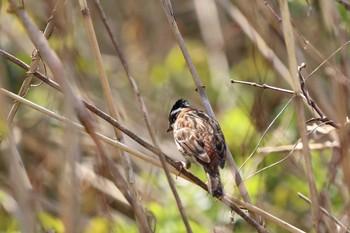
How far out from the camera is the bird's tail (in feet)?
11.8

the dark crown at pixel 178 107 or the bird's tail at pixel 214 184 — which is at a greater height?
the dark crown at pixel 178 107

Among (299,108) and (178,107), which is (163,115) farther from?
(299,108)

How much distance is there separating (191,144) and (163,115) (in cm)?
178

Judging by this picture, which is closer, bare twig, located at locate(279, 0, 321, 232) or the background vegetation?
the background vegetation

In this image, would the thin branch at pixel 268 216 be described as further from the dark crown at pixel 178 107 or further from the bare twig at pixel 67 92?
the dark crown at pixel 178 107

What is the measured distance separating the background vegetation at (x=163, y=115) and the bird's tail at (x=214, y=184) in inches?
3.5

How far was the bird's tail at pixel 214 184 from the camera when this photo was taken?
3.59m

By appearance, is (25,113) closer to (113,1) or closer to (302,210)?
(113,1)

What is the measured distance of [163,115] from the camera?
6.18 m

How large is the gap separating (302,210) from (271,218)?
9.06 ft

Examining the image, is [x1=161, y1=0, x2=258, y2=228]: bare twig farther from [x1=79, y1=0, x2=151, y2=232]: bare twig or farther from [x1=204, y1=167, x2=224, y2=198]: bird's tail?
[x1=79, y1=0, x2=151, y2=232]: bare twig

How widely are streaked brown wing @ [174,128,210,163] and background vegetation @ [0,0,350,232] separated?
7.2 inches

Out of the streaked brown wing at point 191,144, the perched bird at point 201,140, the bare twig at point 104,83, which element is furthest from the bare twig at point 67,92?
the streaked brown wing at point 191,144

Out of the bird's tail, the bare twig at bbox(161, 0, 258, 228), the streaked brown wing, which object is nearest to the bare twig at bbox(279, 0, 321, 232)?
the bare twig at bbox(161, 0, 258, 228)
